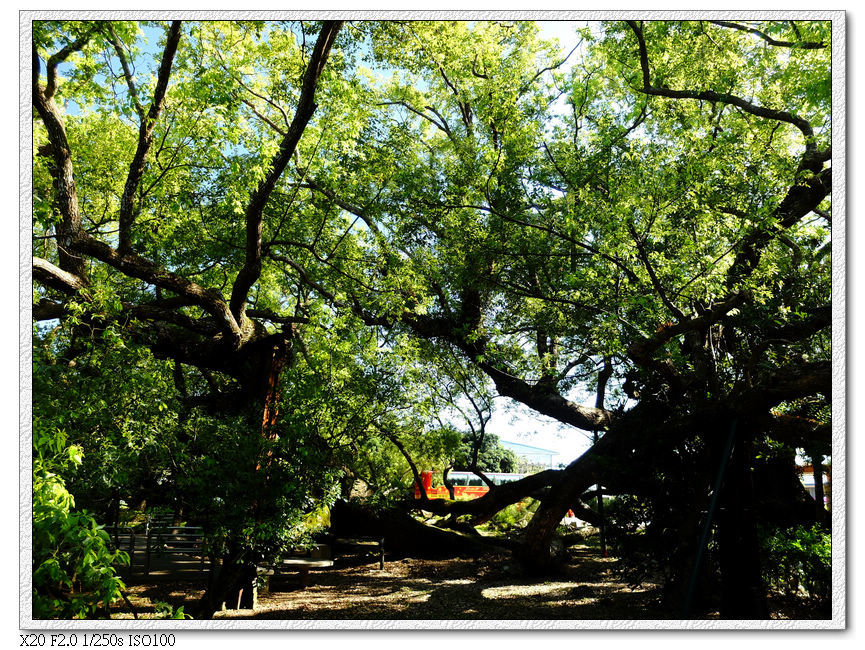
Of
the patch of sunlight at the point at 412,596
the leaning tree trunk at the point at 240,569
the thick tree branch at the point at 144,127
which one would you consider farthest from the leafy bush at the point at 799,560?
the thick tree branch at the point at 144,127

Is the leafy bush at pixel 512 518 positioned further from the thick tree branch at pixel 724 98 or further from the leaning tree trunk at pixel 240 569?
the thick tree branch at pixel 724 98

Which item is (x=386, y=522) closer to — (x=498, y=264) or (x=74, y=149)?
(x=498, y=264)

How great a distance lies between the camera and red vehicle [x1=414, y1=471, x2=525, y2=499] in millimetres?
7871

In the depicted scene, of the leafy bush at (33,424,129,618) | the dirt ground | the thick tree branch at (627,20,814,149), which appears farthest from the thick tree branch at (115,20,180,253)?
the thick tree branch at (627,20,814,149)

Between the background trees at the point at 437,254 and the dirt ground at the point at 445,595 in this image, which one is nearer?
the background trees at the point at 437,254

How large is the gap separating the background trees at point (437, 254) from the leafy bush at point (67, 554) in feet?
5.11

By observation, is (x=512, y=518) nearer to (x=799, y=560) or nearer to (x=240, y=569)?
(x=240, y=569)

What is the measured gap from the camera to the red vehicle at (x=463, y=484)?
25.8 feet

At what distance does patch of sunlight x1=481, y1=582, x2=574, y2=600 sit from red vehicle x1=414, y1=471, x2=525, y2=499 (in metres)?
1.77

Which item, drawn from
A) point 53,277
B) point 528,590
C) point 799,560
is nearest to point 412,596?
point 528,590

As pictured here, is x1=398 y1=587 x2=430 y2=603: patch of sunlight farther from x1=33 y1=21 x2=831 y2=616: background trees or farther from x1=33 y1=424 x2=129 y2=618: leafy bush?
x1=33 y1=424 x2=129 y2=618: leafy bush

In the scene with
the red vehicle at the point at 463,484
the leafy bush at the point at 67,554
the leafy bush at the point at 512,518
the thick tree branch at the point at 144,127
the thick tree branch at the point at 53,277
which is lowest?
the leafy bush at the point at 512,518

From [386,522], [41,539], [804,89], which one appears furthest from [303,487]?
[804,89]

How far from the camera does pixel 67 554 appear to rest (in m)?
2.13
